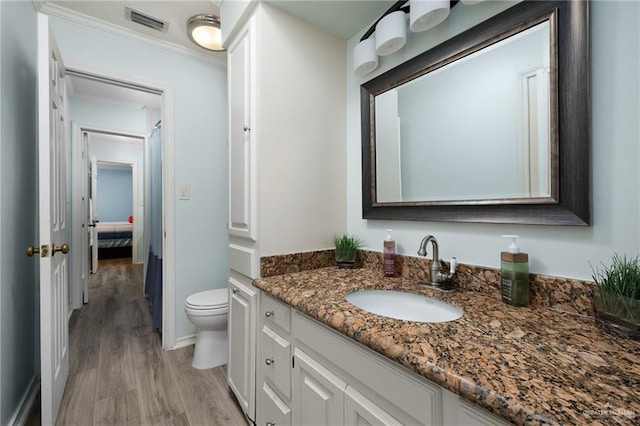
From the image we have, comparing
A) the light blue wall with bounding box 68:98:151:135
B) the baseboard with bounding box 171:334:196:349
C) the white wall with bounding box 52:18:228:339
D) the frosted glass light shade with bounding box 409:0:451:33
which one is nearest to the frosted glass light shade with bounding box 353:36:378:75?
the frosted glass light shade with bounding box 409:0:451:33

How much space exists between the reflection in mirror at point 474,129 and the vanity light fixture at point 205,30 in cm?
127

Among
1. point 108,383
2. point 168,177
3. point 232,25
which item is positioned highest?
point 232,25

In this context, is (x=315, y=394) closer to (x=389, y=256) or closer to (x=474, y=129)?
(x=389, y=256)

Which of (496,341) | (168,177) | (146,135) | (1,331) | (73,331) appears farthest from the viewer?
(146,135)

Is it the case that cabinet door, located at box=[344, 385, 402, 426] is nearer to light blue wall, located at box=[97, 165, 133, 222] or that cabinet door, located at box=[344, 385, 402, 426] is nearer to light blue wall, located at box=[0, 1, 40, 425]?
light blue wall, located at box=[0, 1, 40, 425]

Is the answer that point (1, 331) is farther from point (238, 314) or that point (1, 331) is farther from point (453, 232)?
point (453, 232)

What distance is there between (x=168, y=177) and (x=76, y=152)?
6.07 ft

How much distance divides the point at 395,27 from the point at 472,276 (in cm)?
104

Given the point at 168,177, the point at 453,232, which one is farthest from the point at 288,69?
the point at 168,177

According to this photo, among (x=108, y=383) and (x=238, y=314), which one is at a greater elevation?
(x=238, y=314)

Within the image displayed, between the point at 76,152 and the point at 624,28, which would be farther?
the point at 76,152

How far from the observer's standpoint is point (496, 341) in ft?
2.16

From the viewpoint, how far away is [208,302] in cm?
196

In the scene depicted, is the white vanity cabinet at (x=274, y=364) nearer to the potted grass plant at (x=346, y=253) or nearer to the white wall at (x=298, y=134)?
the white wall at (x=298, y=134)
